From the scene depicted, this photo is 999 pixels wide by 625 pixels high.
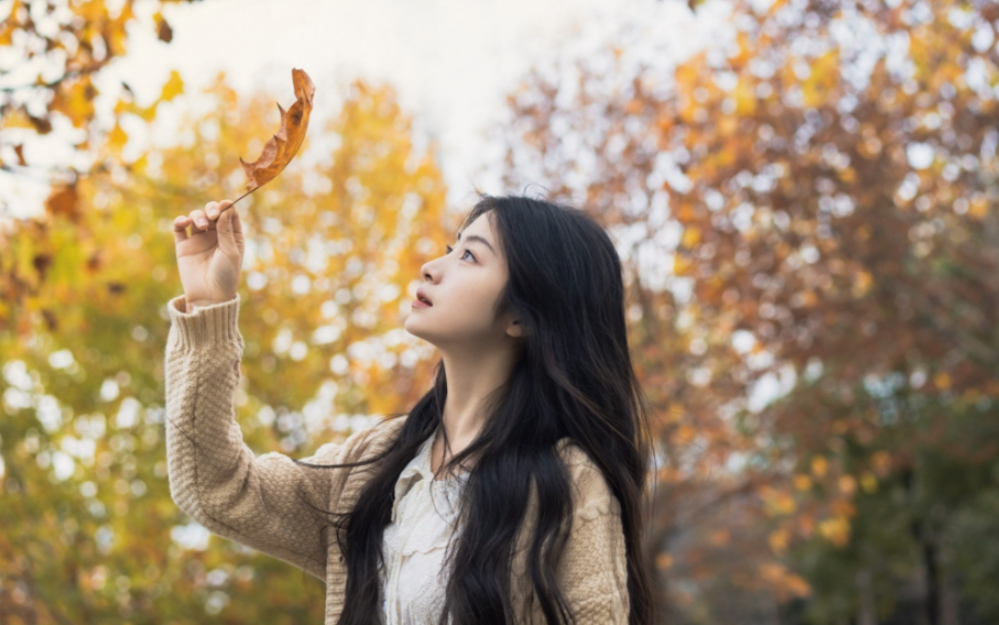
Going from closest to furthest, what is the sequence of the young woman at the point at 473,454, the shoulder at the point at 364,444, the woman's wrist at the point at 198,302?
the young woman at the point at 473,454
the woman's wrist at the point at 198,302
the shoulder at the point at 364,444

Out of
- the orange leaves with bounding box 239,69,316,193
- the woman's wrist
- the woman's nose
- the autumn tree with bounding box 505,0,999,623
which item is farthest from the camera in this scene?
the autumn tree with bounding box 505,0,999,623

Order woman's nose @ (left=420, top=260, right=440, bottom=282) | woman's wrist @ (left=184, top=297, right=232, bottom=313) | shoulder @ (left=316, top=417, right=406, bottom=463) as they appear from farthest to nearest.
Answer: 1. shoulder @ (left=316, top=417, right=406, bottom=463)
2. woman's nose @ (left=420, top=260, right=440, bottom=282)
3. woman's wrist @ (left=184, top=297, right=232, bottom=313)

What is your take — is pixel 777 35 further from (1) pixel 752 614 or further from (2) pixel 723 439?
(1) pixel 752 614

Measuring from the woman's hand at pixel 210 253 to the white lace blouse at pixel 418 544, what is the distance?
57 centimetres

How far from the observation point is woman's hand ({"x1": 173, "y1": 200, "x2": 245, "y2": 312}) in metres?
2.04

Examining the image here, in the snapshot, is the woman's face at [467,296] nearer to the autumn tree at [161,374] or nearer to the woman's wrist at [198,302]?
the woman's wrist at [198,302]

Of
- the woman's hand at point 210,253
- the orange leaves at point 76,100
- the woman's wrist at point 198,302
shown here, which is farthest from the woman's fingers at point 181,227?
the orange leaves at point 76,100

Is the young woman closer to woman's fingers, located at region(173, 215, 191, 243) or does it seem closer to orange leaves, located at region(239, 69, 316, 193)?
woman's fingers, located at region(173, 215, 191, 243)

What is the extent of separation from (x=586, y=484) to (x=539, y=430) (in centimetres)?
18

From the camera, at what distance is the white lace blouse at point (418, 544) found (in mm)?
1972

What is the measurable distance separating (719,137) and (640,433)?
6134mm

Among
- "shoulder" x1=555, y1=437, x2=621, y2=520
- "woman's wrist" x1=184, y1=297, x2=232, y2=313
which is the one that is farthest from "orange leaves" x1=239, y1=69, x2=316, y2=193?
"shoulder" x1=555, y1=437, x2=621, y2=520

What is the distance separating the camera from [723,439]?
9.17m

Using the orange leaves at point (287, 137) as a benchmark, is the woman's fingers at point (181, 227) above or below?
below
